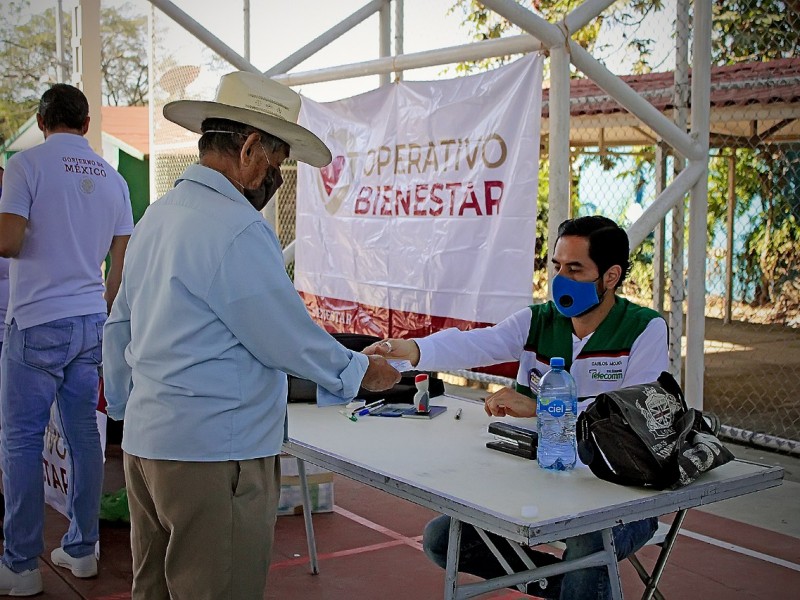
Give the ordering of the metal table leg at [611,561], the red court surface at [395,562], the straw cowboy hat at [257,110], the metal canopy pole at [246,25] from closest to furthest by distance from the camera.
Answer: the straw cowboy hat at [257,110], the metal table leg at [611,561], the red court surface at [395,562], the metal canopy pole at [246,25]

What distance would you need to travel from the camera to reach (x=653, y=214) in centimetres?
454

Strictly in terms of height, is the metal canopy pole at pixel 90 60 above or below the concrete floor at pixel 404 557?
above

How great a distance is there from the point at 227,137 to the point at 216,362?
1.81 ft

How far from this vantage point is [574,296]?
3008 millimetres

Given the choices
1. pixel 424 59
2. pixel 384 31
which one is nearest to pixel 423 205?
pixel 424 59

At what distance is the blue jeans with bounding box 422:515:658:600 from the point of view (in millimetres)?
2547

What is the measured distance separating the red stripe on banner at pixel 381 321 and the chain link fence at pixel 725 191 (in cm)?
33

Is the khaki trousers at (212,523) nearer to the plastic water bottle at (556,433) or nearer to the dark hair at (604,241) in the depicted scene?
the plastic water bottle at (556,433)

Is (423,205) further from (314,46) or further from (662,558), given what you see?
(662,558)

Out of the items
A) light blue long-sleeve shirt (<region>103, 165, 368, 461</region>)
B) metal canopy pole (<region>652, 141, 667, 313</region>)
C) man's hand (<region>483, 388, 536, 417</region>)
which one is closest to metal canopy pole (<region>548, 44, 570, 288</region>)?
man's hand (<region>483, 388, 536, 417</region>)

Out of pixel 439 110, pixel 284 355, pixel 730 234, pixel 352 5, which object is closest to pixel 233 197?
pixel 284 355

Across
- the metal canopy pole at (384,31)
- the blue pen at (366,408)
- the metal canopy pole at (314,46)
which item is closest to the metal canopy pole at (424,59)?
the metal canopy pole at (314,46)

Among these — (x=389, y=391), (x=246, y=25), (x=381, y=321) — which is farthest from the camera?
(x=246, y=25)

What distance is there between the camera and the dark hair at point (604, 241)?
3051 mm
